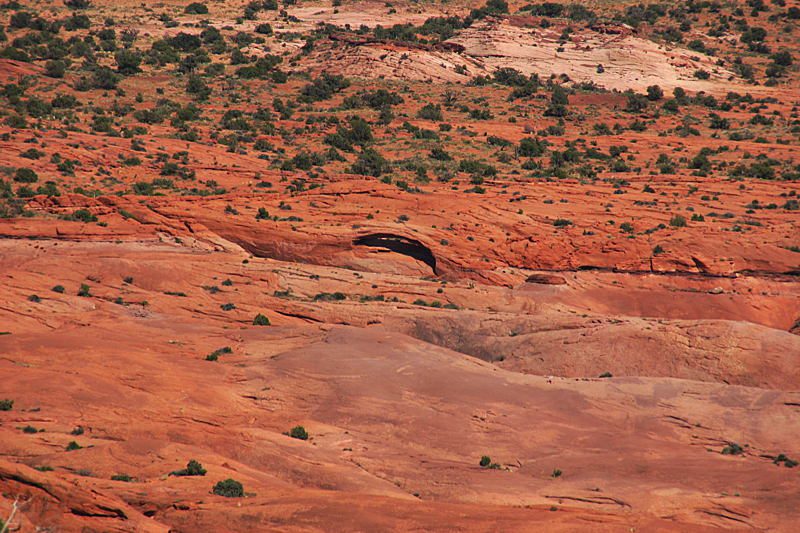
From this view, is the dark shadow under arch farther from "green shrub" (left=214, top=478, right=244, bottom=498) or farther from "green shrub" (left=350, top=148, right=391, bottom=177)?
"green shrub" (left=214, top=478, right=244, bottom=498)

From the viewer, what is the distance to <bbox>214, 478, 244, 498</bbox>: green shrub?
13.4 m

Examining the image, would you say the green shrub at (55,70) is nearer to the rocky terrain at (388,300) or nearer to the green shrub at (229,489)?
the rocky terrain at (388,300)

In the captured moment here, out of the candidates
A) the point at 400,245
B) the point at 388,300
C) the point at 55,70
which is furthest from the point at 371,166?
the point at 55,70

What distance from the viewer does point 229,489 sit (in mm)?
13461

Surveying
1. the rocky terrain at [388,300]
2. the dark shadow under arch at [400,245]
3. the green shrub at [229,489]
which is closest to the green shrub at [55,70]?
the rocky terrain at [388,300]

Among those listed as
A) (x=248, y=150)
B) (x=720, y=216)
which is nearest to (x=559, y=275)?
(x=720, y=216)

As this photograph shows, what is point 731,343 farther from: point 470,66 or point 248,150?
point 470,66

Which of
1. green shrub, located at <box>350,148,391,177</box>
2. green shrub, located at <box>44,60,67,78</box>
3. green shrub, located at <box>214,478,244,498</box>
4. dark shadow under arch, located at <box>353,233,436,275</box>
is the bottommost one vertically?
dark shadow under arch, located at <box>353,233,436,275</box>

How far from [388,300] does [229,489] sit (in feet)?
60.5

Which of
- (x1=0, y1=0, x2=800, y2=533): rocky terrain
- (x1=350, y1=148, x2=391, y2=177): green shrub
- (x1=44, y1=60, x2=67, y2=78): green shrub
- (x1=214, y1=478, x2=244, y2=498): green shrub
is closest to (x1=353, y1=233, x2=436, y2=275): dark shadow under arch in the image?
(x1=0, y1=0, x2=800, y2=533): rocky terrain

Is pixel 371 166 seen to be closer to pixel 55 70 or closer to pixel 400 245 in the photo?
pixel 400 245

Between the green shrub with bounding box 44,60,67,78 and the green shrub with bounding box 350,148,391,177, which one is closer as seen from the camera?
the green shrub with bounding box 350,148,391,177

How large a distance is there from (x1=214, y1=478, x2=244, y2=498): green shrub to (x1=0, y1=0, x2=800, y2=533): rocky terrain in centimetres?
7

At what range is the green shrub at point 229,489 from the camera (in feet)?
43.9
